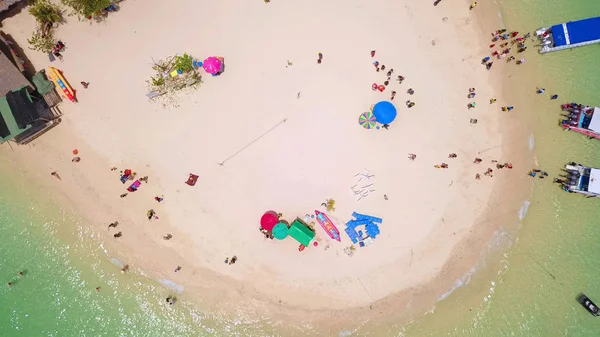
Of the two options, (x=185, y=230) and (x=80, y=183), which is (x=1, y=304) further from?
(x=185, y=230)

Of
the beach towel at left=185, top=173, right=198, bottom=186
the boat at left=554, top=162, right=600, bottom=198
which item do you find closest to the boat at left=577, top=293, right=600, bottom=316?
the boat at left=554, top=162, right=600, bottom=198

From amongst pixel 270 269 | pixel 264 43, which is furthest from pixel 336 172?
pixel 264 43

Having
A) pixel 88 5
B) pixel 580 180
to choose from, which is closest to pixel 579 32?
pixel 580 180

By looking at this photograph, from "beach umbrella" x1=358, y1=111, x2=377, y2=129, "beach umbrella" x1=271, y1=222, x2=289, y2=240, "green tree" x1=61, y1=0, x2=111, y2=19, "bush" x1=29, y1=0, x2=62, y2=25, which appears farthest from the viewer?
"beach umbrella" x1=358, y1=111, x2=377, y2=129

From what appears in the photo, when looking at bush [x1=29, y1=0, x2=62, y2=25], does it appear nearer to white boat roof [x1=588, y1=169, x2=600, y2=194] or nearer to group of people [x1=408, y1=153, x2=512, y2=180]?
group of people [x1=408, y1=153, x2=512, y2=180]

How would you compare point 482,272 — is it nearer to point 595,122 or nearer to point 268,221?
point 595,122

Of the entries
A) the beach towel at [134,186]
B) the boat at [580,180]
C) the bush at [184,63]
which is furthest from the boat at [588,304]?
the beach towel at [134,186]
